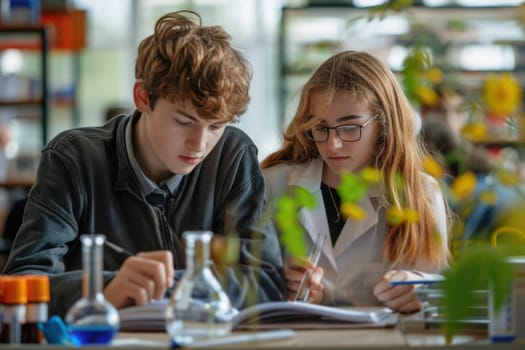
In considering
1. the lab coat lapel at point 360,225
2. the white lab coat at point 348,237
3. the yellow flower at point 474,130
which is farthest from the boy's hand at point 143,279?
the lab coat lapel at point 360,225

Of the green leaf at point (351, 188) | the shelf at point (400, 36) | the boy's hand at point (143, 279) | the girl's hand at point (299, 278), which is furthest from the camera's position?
the shelf at point (400, 36)

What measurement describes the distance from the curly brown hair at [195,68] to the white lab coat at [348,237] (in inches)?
17.6

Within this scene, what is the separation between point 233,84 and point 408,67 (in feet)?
3.41

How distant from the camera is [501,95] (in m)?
0.91

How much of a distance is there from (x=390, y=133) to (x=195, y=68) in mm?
602

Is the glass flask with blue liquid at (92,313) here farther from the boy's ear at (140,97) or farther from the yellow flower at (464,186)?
the boy's ear at (140,97)

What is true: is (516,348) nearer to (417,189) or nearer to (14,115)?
(417,189)

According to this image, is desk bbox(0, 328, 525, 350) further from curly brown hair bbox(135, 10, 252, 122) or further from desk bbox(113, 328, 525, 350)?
curly brown hair bbox(135, 10, 252, 122)

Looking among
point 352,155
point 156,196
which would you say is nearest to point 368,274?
point 352,155

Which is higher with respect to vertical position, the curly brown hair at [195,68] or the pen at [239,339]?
the curly brown hair at [195,68]

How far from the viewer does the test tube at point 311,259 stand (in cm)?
192

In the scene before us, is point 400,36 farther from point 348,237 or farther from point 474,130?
point 474,130

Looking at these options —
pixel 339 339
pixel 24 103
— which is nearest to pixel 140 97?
pixel 339 339

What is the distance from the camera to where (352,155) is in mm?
2252
